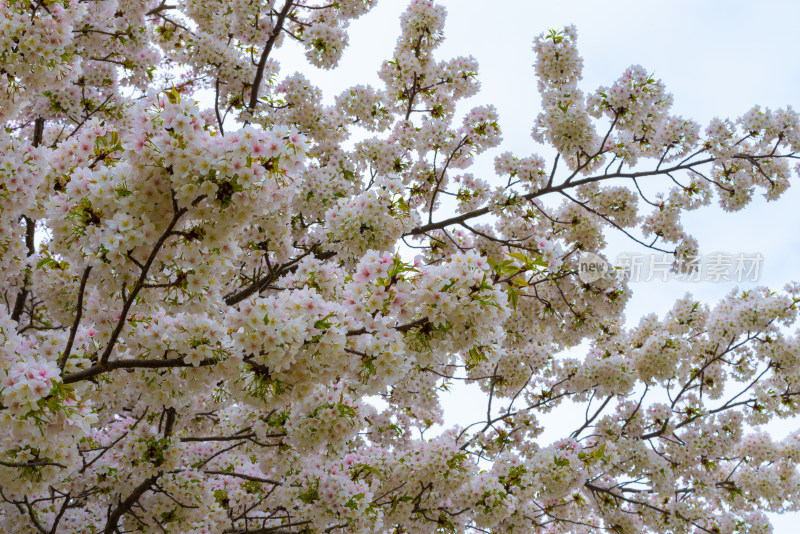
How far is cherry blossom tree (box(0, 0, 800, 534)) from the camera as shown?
3.26 meters

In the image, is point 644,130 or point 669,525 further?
point 669,525

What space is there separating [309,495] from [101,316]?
8.56 ft

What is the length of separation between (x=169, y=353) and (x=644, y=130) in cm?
622

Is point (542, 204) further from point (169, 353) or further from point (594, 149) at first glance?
point (169, 353)

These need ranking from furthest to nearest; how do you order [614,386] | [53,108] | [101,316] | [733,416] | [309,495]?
1. [733,416]
2. [614,386]
3. [53,108]
4. [309,495]
5. [101,316]

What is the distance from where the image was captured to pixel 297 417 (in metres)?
4.61

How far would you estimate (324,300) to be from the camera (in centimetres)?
490

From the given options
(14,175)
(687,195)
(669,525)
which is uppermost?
(687,195)

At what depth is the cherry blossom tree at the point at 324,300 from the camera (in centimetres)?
326

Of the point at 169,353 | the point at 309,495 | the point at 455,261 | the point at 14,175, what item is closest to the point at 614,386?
the point at 309,495

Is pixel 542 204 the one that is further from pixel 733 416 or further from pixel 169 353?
pixel 169 353

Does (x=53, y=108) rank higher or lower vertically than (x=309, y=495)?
higher

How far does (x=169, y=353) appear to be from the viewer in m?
3.74

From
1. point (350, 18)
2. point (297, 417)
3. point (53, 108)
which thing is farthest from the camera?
point (350, 18)
